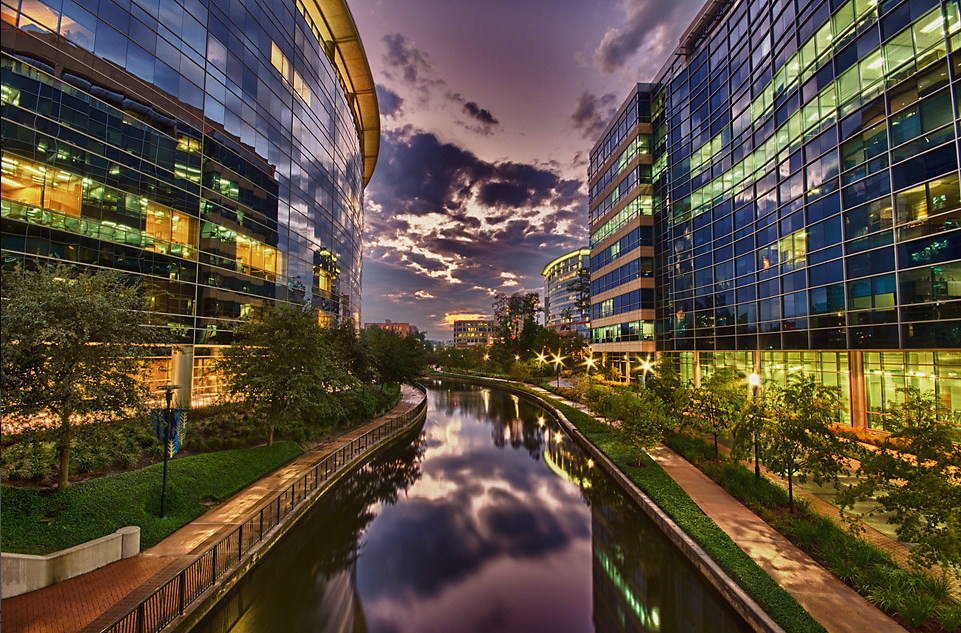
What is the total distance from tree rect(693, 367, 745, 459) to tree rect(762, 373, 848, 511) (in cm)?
227

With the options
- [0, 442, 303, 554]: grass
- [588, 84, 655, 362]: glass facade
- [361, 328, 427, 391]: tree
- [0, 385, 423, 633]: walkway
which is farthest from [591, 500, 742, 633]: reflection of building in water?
[588, 84, 655, 362]: glass facade

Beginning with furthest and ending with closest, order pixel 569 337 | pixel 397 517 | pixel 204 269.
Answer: pixel 569 337
pixel 204 269
pixel 397 517

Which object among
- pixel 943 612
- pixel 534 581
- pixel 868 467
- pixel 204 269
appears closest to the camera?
pixel 943 612

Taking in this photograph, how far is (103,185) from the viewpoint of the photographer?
19.4 meters

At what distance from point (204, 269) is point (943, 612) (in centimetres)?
3198

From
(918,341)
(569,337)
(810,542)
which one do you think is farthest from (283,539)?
(569,337)

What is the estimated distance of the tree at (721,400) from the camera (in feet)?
53.4

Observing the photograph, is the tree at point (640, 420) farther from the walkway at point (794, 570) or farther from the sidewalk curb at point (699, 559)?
the walkway at point (794, 570)

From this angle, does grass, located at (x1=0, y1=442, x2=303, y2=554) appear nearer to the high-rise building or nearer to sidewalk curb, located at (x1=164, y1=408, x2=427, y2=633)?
sidewalk curb, located at (x1=164, y1=408, x2=427, y2=633)

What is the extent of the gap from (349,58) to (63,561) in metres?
52.1

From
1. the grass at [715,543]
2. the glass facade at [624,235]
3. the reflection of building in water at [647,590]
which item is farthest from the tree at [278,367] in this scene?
the glass facade at [624,235]

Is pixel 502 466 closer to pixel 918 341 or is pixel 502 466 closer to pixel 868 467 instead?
pixel 868 467

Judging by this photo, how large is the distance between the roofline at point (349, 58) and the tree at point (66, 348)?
40.3 metres

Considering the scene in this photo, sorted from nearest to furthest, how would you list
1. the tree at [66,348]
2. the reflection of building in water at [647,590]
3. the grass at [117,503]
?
A: the tree at [66,348] → the reflection of building in water at [647,590] → the grass at [117,503]
